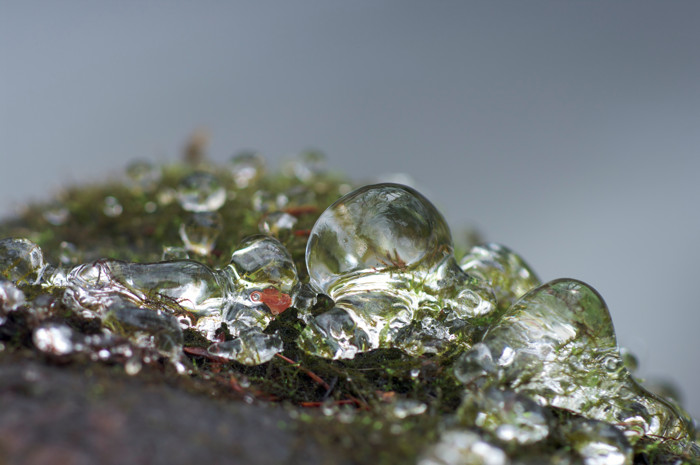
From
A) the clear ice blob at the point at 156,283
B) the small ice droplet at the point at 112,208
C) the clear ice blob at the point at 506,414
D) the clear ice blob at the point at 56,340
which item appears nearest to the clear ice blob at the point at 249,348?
the clear ice blob at the point at 156,283

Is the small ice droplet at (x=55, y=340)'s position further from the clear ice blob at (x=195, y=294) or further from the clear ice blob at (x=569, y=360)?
the clear ice blob at (x=569, y=360)

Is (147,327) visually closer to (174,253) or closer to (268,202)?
(174,253)

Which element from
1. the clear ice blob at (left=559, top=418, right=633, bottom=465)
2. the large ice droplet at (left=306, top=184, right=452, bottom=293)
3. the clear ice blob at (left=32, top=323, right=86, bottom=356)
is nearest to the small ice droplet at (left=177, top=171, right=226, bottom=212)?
the large ice droplet at (left=306, top=184, right=452, bottom=293)

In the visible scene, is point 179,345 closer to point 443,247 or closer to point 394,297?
point 394,297

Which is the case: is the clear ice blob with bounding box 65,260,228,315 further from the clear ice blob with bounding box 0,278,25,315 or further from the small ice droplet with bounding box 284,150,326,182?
the small ice droplet with bounding box 284,150,326,182

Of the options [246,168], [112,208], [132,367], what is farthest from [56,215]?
[132,367]

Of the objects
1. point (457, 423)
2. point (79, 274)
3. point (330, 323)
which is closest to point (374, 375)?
point (330, 323)

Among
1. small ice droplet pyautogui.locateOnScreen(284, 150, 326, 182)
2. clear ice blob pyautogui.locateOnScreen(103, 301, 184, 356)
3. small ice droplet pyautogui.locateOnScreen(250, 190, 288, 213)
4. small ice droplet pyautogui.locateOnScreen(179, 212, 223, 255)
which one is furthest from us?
small ice droplet pyautogui.locateOnScreen(284, 150, 326, 182)
